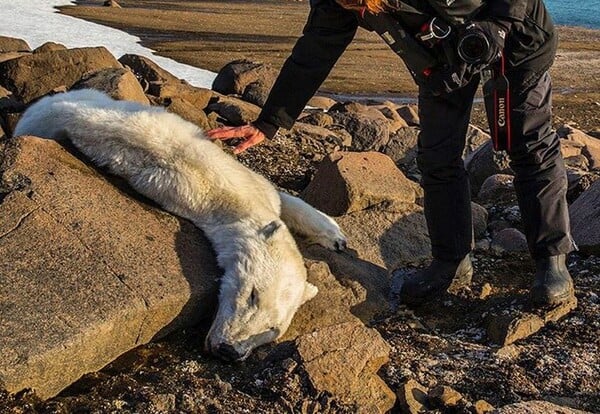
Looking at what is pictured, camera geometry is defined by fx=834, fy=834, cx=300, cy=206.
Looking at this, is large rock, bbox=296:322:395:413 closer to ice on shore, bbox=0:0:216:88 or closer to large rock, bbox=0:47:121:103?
large rock, bbox=0:47:121:103

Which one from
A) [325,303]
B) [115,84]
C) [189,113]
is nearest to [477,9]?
[325,303]

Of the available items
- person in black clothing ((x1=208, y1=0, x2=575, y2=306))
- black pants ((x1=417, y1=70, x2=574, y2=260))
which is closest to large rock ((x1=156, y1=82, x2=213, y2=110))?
person in black clothing ((x1=208, y1=0, x2=575, y2=306))

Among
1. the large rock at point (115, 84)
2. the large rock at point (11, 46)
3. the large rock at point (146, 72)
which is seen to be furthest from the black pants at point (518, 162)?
the large rock at point (11, 46)

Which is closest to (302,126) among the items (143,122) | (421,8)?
(143,122)

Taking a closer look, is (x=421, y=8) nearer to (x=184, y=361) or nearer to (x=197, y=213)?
(x=197, y=213)

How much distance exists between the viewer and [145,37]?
74.6ft

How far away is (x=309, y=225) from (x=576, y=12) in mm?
41812

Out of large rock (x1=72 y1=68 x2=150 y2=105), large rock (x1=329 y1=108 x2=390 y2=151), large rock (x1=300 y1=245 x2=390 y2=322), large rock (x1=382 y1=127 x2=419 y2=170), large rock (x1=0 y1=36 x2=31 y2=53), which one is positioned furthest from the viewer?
large rock (x1=0 y1=36 x2=31 y2=53)

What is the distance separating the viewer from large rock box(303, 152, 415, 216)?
21.2 feet

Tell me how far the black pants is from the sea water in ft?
110

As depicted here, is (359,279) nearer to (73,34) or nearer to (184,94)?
(184,94)

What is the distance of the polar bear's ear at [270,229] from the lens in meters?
4.72

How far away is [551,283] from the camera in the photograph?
5.03 metres

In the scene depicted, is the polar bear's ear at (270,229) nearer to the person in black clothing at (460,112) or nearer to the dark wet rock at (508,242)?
the person in black clothing at (460,112)
